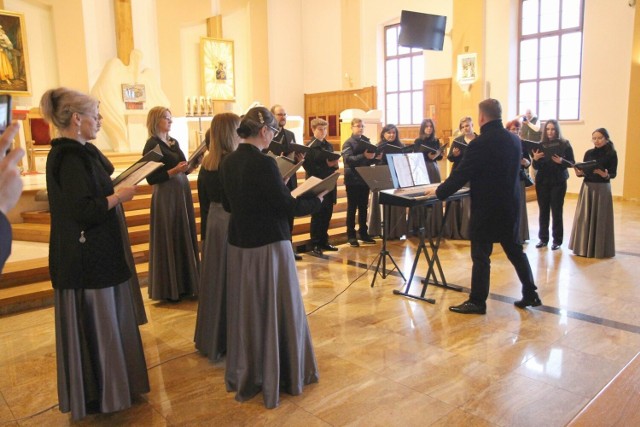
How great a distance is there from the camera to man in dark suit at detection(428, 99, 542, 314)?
12.4ft

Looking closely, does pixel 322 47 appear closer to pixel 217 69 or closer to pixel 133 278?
pixel 217 69

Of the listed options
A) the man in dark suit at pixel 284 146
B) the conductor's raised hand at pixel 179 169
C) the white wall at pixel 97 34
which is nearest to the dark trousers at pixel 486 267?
the man in dark suit at pixel 284 146

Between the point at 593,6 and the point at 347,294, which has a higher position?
the point at 593,6

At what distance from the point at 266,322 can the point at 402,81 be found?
12321 mm

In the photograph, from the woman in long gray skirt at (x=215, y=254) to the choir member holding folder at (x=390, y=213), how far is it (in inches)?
143

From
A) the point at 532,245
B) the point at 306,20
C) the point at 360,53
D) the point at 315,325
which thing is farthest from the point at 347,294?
the point at 306,20

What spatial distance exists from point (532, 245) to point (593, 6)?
6385 millimetres

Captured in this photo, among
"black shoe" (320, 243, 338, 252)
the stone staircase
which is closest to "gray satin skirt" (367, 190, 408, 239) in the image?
the stone staircase

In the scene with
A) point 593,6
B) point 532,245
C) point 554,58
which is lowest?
point 532,245

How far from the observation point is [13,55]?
9961mm

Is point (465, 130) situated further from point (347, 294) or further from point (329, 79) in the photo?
point (329, 79)

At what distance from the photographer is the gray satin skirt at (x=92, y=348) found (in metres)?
2.42

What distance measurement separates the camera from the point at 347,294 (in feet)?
15.2

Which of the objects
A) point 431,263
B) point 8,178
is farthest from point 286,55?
point 8,178
